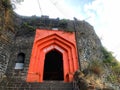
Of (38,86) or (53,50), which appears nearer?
(38,86)

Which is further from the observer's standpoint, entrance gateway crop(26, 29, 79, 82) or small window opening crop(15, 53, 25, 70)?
entrance gateway crop(26, 29, 79, 82)

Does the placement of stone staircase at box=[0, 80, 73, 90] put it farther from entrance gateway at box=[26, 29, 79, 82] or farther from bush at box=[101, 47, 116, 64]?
bush at box=[101, 47, 116, 64]

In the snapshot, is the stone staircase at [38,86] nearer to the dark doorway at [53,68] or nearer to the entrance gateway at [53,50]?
the entrance gateway at [53,50]

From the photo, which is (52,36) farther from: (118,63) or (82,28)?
(118,63)

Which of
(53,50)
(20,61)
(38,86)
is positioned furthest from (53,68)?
(38,86)

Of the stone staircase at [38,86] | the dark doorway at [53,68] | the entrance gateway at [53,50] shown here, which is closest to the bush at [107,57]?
the entrance gateway at [53,50]

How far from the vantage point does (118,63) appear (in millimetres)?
12375

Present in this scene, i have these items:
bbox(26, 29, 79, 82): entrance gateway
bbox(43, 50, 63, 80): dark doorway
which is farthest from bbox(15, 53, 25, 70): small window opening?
bbox(43, 50, 63, 80): dark doorway

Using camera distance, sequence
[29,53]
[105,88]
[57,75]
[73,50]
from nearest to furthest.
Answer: [105,88]
[29,53]
[73,50]
[57,75]

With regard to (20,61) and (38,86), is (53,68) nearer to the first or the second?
(20,61)

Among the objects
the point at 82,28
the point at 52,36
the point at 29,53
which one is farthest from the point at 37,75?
the point at 82,28

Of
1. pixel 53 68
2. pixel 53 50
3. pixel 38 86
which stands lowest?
pixel 38 86

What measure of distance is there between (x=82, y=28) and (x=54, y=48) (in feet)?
8.97

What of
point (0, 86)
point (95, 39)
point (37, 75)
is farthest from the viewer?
point (95, 39)
